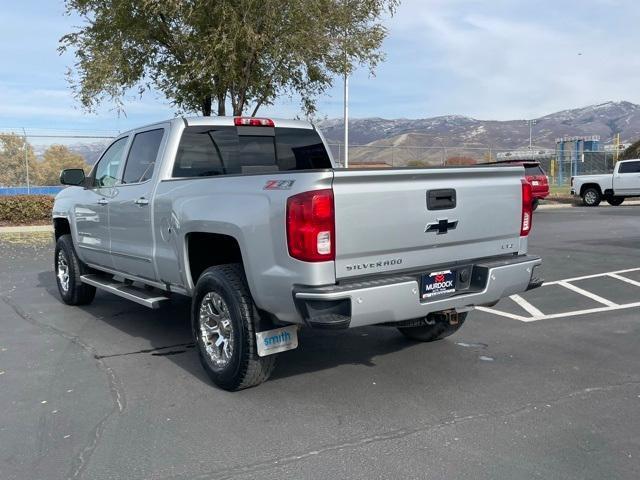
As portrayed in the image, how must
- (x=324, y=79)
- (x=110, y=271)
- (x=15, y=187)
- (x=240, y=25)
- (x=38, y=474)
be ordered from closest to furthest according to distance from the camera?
1. (x=38, y=474)
2. (x=110, y=271)
3. (x=240, y=25)
4. (x=324, y=79)
5. (x=15, y=187)

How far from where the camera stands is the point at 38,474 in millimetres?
3285

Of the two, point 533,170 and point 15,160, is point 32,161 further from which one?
point 533,170

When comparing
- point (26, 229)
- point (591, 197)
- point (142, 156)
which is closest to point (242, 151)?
point (142, 156)

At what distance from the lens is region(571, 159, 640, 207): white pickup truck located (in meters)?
24.3

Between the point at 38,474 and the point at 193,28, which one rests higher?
the point at 193,28

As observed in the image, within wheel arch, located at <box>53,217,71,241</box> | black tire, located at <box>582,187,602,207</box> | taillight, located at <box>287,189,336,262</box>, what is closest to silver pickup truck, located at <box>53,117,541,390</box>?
taillight, located at <box>287,189,336,262</box>

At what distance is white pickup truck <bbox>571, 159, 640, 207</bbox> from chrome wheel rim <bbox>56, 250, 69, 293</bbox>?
75.0ft

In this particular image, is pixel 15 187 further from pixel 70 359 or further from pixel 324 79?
pixel 70 359

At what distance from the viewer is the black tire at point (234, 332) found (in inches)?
167

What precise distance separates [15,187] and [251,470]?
62.6 ft

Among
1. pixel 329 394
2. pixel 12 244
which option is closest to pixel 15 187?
pixel 12 244

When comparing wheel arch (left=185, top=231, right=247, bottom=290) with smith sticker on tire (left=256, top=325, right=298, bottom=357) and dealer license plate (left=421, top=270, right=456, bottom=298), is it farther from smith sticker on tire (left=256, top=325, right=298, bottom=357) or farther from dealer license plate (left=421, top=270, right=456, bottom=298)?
dealer license plate (left=421, top=270, right=456, bottom=298)

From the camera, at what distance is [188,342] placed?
19.1ft

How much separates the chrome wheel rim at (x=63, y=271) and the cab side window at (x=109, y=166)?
1.34 metres
